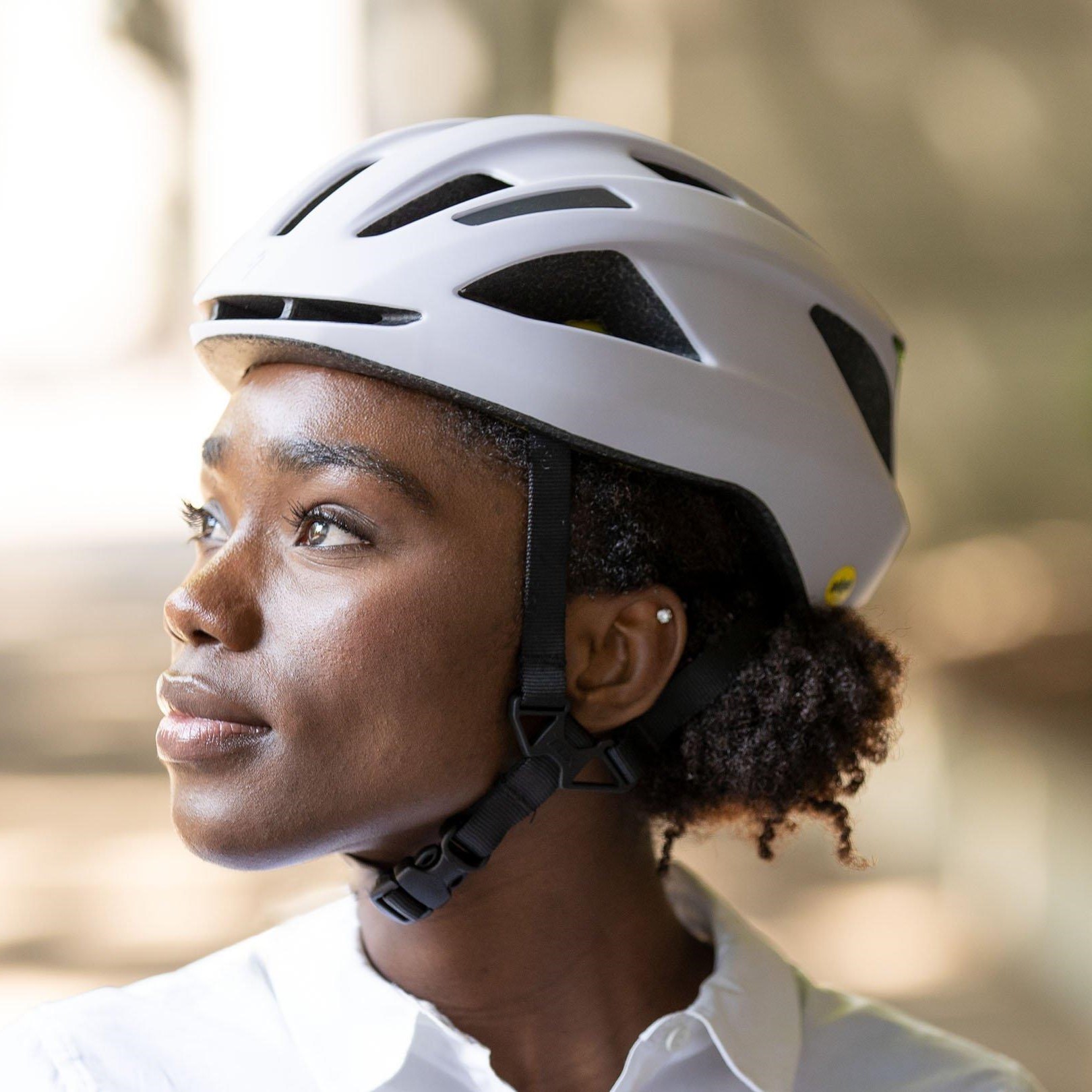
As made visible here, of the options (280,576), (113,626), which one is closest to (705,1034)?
(280,576)

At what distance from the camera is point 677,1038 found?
1.45m

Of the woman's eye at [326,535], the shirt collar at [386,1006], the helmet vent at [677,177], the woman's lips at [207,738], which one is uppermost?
the helmet vent at [677,177]

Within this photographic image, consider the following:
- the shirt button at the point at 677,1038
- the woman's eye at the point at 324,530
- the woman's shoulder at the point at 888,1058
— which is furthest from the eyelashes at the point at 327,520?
the woman's shoulder at the point at 888,1058

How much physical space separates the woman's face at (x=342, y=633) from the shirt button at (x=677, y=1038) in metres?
0.36

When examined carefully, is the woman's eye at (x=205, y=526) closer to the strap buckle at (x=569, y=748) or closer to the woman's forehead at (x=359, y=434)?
the woman's forehead at (x=359, y=434)

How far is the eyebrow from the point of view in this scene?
53.0 inches

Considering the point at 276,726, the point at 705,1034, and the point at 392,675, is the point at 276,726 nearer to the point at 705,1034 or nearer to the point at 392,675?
the point at 392,675

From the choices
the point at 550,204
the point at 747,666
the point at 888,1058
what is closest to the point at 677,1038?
the point at 888,1058

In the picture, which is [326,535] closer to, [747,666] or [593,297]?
[593,297]

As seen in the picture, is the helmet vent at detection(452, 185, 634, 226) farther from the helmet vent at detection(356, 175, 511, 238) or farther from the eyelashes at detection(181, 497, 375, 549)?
the eyelashes at detection(181, 497, 375, 549)

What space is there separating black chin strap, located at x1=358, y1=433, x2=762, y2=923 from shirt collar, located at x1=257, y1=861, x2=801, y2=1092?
0.14 meters

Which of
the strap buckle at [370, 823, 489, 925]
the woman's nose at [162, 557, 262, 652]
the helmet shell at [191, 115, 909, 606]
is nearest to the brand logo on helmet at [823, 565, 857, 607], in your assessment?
the helmet shell at [191, 115, 909, 606]

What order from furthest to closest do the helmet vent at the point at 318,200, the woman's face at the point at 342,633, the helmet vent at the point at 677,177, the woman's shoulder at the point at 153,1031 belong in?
the helmet vent at the point at 677,177, the helmet vent at the point at 318,200, the woman's shoulder at the point at 153,1031, the woman's face at the point at 342,633

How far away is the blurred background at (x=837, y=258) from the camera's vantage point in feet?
11.4
